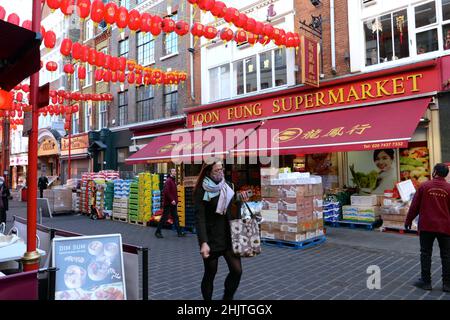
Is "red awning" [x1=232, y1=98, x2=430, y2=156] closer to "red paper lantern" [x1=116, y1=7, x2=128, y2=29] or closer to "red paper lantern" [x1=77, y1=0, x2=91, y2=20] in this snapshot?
"red paper lantern" [x1=116, y1=7, x2=128, y2=29]

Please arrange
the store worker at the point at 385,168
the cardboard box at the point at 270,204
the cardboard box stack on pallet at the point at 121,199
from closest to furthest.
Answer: the cardboard box at the point at 270,204, the store worker at the point at 385,168, the cardboard box stack on pallet at the point at 121,199

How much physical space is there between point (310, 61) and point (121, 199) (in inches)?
335

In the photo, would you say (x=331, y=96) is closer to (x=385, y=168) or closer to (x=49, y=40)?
(x=385, y=168)

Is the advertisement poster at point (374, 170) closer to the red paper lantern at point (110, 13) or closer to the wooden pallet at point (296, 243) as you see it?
the wooden pallet at point (296, 243)

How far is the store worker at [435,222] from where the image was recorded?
4.96 meters

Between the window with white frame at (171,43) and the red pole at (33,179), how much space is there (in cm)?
1543

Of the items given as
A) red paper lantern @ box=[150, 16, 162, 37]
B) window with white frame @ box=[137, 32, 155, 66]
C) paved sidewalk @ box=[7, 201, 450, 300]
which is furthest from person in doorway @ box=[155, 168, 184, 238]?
window with white frame @ box=[137, 32, 155, 66]

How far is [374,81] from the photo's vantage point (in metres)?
10.8

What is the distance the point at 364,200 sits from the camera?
10.3 meters

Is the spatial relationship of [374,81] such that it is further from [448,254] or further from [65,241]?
[65,241]

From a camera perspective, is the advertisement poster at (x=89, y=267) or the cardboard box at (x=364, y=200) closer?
the advertisement poster at (x=89, y=267)

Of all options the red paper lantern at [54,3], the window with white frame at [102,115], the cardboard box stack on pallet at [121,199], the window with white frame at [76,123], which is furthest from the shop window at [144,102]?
the red paper lantern at [54,3]

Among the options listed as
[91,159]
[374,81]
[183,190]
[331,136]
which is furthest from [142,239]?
[91,159]

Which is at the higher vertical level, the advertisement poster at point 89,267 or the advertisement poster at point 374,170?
the advertisement poster at point 374,170
